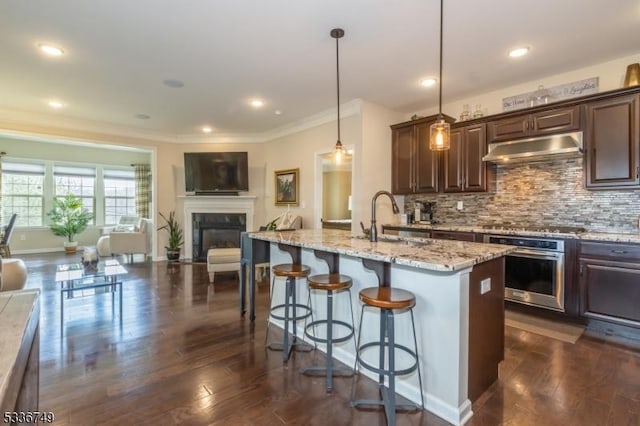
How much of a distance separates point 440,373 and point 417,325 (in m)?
0.29

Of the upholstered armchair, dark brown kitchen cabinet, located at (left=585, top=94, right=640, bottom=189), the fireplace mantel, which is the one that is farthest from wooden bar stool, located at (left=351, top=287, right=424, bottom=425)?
the upholstered armchair

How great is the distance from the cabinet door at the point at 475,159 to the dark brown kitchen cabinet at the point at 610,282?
4.43ft

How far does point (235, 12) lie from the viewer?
8.30ft

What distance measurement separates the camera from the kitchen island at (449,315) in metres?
1.80

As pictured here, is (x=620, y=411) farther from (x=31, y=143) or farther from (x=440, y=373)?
(x=31, y=143)

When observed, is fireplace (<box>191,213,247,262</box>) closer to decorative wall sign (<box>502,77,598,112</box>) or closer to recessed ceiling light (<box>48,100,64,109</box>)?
recessed ceiling light (<box>48,100,64,109</box>)

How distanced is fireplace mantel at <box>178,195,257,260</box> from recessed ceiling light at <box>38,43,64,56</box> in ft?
12.2

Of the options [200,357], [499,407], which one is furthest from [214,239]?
[499,407]

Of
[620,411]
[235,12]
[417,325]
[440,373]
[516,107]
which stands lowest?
A: [620,411]

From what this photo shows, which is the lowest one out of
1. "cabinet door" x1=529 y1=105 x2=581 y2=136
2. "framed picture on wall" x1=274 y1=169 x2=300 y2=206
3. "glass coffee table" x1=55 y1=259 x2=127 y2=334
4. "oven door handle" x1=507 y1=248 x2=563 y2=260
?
"glass coffee table" x1=55 y1=259 x2=127 y2=334

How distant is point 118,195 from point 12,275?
5.91m

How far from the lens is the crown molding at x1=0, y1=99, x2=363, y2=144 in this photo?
513 cm

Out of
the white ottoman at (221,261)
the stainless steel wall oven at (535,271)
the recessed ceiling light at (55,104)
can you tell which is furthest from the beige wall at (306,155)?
the recessed ceiling light at (55,104)

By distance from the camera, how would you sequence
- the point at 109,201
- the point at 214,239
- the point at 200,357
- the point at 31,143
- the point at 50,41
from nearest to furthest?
1. the point at 200,357
2. the point at 50,41
3. the point at 214,239
4. the point at 31,143
5. the point at 109,201
